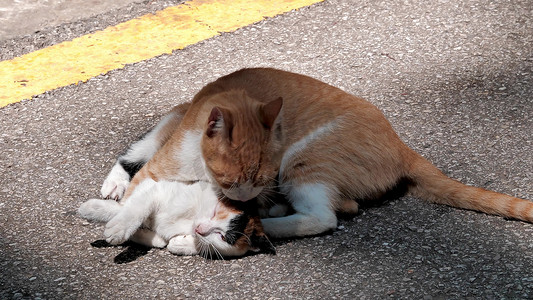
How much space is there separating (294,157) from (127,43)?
7.53 ft

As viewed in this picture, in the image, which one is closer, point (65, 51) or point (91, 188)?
point (91, 188)

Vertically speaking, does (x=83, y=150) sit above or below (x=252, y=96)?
below

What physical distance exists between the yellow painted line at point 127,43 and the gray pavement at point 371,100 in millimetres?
124

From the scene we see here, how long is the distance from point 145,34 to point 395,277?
3.27 m

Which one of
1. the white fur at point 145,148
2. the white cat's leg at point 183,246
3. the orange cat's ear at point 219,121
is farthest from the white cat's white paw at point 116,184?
the orange cat's ear at point 219,121

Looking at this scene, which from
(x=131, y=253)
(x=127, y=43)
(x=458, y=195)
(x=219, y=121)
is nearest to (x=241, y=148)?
(x=219, y=121)

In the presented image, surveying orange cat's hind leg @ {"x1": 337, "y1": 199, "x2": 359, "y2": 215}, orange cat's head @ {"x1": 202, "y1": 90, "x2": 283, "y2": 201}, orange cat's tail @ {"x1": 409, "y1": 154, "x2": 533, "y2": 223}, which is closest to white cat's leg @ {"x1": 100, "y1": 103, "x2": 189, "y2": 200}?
orange cat's head @ {"x1": 202, "y1": 90, "x2": 283, "y2": 201}

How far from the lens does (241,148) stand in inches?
136

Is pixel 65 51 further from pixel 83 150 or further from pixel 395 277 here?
pixel 395 277

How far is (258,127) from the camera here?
355cm

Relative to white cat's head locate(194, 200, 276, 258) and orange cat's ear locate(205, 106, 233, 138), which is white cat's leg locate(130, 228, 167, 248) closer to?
white cat's head locate(194, 200, 276, 258)

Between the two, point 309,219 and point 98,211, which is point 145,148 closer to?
point 98,211

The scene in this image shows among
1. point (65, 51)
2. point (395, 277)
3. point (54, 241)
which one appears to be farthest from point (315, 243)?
point (65, 51)

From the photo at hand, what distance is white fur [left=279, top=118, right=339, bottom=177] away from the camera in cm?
386
